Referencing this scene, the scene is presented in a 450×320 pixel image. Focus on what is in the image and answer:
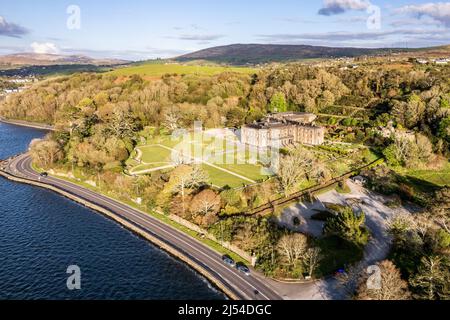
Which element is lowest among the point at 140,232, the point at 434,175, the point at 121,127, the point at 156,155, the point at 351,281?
the point at 140,232

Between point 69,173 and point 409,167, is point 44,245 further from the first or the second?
point 409,167

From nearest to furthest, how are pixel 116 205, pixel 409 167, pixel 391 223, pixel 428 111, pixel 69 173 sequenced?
pixel 391 223, pixel 116 205, pixel 409 167, pixel 69 173, pixel 428 111

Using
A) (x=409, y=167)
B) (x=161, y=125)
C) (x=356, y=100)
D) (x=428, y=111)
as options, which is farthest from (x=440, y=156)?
(x=161, y=125)

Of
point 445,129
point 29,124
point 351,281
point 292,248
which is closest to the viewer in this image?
point 351,281

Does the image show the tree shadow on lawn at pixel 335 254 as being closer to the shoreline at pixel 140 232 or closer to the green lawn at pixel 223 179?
the shoreline at pixel 140 232

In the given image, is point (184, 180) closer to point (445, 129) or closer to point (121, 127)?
point (121, 127)

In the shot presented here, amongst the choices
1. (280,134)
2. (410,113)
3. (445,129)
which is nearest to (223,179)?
(280,134)

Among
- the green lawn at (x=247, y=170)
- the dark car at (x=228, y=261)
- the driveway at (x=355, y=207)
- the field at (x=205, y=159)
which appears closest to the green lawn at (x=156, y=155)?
the field at (x=205, y=159)
